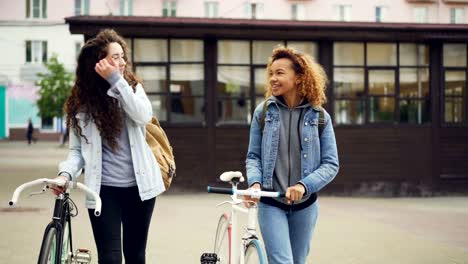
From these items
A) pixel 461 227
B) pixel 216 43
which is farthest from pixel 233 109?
pixel 461 227

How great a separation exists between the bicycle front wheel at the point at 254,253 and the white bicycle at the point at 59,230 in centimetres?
90

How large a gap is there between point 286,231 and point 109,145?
1125 mm

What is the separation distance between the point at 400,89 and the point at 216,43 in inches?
166

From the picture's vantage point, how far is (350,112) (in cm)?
1828

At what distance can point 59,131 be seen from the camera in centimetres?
5556

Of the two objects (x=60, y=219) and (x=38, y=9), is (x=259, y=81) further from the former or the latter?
(x=38, y=9)

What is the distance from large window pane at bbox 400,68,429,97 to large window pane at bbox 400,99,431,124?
0.18m

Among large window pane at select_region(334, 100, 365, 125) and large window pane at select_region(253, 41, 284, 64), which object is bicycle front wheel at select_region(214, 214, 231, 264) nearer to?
large window pane at select_region(253, 41, 284, 64)

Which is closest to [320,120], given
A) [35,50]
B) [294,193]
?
[294,193]

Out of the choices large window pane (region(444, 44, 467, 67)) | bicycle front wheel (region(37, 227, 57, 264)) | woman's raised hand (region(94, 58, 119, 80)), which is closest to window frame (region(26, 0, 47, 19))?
large window pane (region(444, 44, 467, 67))

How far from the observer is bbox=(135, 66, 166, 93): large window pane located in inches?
687

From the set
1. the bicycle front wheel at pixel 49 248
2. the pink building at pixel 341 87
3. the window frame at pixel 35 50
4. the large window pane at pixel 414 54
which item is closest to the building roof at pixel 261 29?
the pink building at pixel 341 87

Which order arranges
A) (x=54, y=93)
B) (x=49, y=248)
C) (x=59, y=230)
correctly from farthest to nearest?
1. (x=54, y=93)
2. (x=59, y=230)
3. (x=49, y=248)

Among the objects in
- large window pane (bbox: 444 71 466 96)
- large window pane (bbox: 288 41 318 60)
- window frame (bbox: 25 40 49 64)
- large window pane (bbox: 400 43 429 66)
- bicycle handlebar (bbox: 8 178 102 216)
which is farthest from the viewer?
window frame (bbox: 25 40 49 64)
